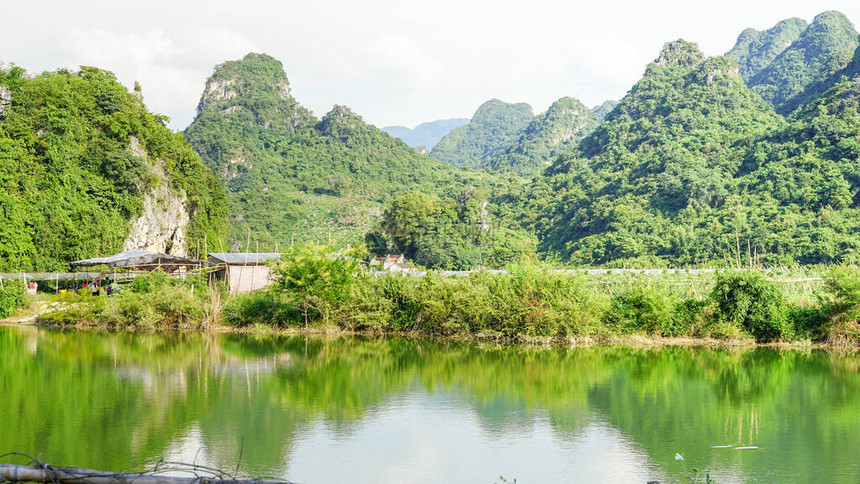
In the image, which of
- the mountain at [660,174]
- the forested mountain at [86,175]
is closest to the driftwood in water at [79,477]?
the forested mountain at [86,175]

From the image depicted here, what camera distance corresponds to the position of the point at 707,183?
156ft

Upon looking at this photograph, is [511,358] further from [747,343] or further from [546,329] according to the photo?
[747,343]

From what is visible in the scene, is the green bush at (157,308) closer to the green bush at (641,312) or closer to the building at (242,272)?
the building at (242,272)

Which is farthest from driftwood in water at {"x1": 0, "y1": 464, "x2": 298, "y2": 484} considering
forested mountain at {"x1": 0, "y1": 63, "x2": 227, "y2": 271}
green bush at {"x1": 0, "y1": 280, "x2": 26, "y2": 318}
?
forested mountain at {"x1": 0, "y1": 63, "x2": 227, "y2": 271}

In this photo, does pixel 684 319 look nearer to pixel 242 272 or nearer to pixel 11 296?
pixel 242 272

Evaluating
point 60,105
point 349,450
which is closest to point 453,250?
point 60,105

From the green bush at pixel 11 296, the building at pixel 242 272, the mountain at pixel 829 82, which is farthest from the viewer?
the mountain at pixel 829 82

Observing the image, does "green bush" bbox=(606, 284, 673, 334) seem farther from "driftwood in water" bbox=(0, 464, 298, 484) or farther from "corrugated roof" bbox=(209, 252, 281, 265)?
"driftwood in water" bbox=(0, 464, 298, 484)

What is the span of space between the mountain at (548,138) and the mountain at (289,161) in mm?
15326

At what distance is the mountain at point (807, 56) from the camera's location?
279ft

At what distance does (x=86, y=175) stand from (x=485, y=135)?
127443 millimetres

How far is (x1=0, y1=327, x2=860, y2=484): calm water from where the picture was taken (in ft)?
28.6

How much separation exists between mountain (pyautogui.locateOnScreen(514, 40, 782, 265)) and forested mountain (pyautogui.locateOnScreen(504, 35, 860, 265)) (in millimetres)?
112

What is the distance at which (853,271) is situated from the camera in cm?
1867
